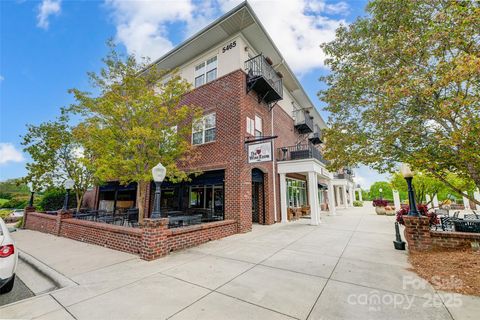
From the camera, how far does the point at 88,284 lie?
4.18m

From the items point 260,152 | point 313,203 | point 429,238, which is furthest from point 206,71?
point 429,238

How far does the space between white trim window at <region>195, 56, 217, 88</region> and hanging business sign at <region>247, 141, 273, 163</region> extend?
18.6ft

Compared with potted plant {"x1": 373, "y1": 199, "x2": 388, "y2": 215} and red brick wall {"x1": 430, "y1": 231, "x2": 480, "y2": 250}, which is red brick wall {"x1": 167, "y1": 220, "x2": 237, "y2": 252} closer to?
red brick wall {"x1": 430, "y1": 231, "x2": 480, "y2": 250}

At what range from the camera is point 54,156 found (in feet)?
48.5

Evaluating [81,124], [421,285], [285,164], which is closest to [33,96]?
[81,124]

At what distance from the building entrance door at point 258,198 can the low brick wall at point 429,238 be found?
757 cm

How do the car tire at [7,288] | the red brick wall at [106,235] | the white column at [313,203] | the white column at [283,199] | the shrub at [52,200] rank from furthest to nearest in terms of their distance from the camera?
the shrub at [52,200]
the white column at [283,199]
the white column at [313,203]
the red brick wall at [106,235]
the car tire at [7,288]

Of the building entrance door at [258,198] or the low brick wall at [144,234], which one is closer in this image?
the low brick wall at [144,234]

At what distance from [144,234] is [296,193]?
13.7m

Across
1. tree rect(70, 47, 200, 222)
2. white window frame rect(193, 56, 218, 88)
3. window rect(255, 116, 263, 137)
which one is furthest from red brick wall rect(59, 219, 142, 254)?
white window frame rect(193, 56, 218, 88)

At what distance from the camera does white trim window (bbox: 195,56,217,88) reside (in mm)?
12273

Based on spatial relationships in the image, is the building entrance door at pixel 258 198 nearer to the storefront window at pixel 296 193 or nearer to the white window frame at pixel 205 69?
the storefront window at pixel 296 193

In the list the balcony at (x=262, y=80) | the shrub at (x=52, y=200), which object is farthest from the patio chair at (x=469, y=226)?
the shrub at (x=52, y=200)

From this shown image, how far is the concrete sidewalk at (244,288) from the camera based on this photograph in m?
3.05
